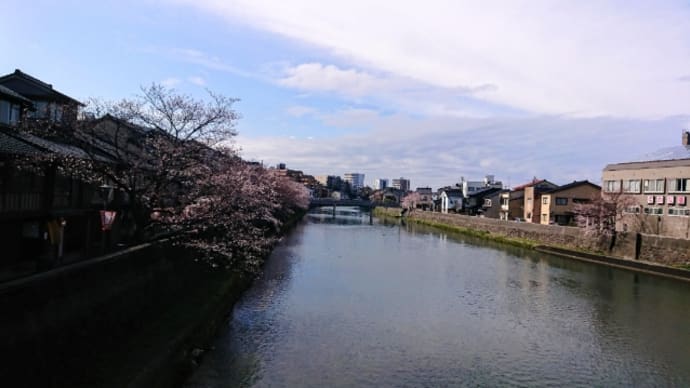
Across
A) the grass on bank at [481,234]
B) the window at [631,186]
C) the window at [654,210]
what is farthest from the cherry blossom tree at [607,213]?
the grass on bank at [481,234]

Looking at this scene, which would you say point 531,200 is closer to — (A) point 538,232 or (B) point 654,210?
(A) point 538,232

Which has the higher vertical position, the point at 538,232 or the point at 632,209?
the point at 632,209

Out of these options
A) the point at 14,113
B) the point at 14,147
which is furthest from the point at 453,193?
the point at 14,147

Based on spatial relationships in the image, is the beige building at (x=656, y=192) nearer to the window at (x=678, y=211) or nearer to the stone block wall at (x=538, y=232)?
the window at (x=678, y=211)

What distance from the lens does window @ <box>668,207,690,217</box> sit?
2441 cm

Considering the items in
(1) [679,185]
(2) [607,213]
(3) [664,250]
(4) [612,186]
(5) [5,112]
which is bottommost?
(3) [664,250]

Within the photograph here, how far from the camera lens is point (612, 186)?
29859 mm

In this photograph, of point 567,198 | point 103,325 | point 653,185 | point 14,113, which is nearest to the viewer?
point 103,325

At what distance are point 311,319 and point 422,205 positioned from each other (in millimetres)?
67366

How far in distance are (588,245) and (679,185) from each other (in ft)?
Result: 18.4

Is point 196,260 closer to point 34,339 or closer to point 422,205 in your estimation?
point 34,339

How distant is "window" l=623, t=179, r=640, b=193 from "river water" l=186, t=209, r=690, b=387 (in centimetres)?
742

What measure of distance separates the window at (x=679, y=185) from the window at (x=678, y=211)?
36.0 inches

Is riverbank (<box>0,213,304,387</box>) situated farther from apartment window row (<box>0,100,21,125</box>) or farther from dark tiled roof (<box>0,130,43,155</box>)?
apartment window row (<box>0,100,21,125</box>)
